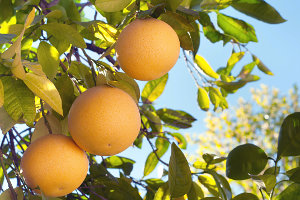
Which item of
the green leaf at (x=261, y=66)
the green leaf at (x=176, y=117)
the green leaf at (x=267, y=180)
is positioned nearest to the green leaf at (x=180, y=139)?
the green leaf at (x=176, y=117)

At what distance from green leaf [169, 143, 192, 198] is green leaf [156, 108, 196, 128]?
70cm

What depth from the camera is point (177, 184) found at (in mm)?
857

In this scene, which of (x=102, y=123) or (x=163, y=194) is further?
(x=163, y=194)

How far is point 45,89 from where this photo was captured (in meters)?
0.67

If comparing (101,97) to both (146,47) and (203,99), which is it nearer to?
(146,47)

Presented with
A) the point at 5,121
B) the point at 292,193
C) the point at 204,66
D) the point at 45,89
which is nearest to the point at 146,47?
the point at 45,89

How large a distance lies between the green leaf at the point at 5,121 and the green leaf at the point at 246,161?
0.54 m

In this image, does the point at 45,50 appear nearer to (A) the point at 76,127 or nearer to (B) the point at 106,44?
(B) the point at 106,44

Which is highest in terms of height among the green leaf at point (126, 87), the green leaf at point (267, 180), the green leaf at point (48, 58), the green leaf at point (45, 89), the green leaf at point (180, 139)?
the green leaf at point (48, 58)

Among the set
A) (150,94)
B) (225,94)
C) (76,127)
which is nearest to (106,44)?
(76,127)

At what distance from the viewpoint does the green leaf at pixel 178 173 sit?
0.81 metres

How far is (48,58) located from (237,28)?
0.60m

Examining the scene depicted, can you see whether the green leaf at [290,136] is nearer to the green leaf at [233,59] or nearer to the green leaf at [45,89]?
the green leaf at [45,89]

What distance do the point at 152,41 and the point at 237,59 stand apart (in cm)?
88
